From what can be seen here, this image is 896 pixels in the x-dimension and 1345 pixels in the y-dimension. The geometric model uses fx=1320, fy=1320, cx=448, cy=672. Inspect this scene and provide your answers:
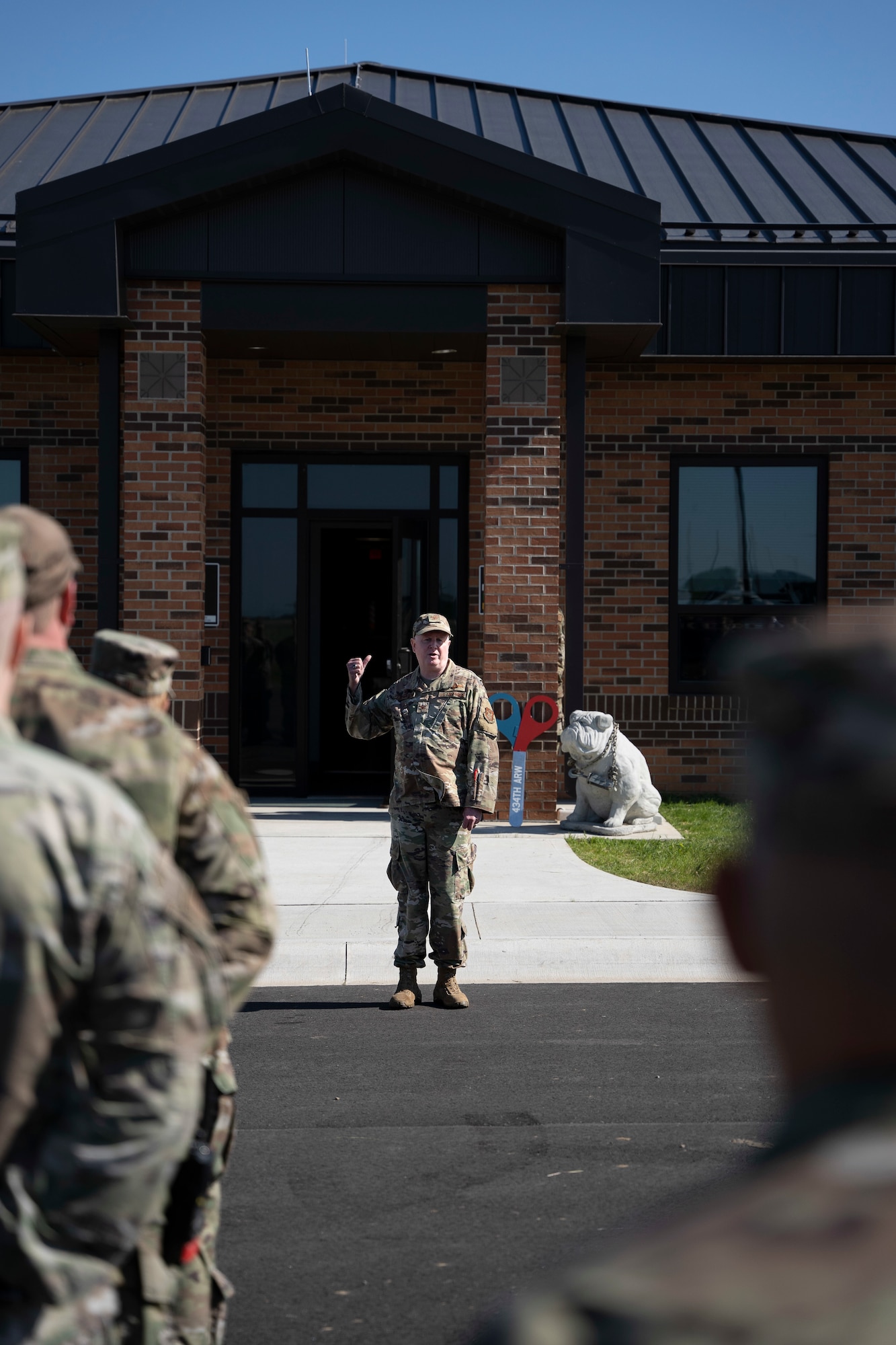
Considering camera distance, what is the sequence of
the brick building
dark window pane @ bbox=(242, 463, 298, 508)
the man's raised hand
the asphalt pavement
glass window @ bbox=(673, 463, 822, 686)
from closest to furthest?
1. the asphalt pavement
2. the man's raised hand
3. the brick building
4. dark window pane @ bbox=(242, 463, 298, 508)
5. glass window @ bbox=(673, 463, 822, 686)

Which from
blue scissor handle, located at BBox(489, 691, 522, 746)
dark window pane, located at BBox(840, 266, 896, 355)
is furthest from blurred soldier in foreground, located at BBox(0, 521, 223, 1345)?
dark window pane, located at BBox(840, 266, 896, 355)

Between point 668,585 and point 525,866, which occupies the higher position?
point 668,585

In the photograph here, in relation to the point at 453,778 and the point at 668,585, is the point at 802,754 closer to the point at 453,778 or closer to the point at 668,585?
the point at 453,778

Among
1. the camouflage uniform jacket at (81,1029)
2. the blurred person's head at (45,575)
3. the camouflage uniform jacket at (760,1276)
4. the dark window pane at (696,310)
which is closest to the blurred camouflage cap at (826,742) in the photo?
the camouflage uniform jacket at (760,1276)

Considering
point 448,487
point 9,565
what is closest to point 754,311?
point 448,487

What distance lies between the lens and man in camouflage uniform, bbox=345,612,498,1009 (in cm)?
646

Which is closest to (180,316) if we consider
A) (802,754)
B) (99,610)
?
(99,610)

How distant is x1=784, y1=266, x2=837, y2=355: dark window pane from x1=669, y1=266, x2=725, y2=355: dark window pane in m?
0.60

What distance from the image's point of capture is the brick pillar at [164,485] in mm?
11016

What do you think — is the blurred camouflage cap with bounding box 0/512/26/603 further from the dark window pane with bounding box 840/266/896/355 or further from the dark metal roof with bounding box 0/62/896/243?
the dark metal roof with bounding box 0/62/896/243

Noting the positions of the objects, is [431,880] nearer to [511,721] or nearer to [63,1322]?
[511,721]

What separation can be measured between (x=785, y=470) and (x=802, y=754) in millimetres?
12849

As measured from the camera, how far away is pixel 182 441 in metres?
11.1

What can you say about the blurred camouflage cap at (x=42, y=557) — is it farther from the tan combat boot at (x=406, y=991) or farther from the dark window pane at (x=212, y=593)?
the dark window pane at (x=212, y=593)
